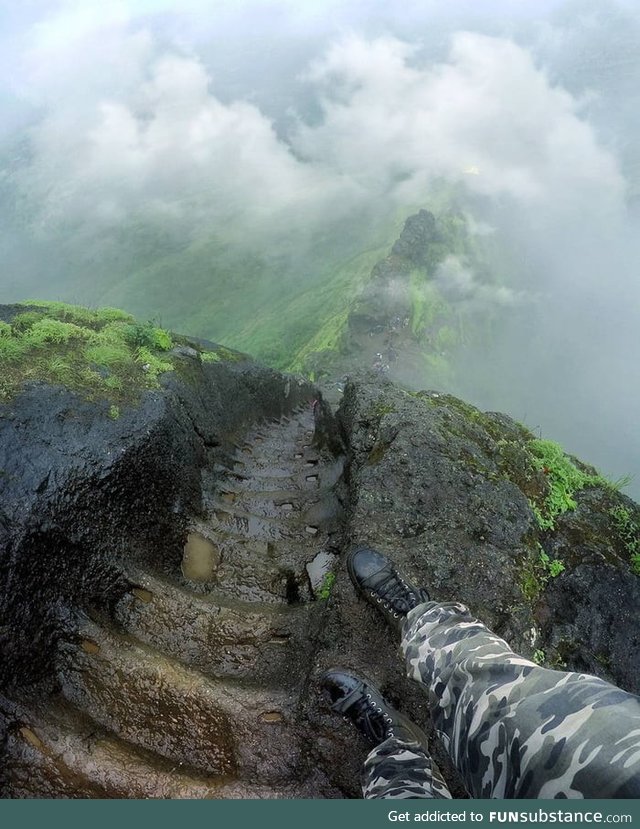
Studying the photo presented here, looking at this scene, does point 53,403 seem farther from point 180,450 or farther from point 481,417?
point 481,417

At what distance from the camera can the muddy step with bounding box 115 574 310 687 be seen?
16.8ft

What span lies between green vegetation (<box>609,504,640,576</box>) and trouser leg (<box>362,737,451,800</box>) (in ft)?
13.1

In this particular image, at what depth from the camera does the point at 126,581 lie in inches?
217

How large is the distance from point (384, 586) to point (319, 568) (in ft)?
5.09

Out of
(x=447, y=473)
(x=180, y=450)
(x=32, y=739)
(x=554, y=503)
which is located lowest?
(x=32, y=739)

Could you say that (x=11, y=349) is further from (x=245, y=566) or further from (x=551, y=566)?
(x=551, y=566)

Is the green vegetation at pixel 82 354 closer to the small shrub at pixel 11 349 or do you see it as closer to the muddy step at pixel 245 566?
the small shrub at pixel 11 349

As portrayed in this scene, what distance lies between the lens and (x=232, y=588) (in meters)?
6.05

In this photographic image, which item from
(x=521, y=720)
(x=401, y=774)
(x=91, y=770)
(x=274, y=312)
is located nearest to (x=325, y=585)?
(x=401, y=774)

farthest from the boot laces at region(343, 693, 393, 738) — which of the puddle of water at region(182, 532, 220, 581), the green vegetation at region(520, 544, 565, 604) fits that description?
the puddle of water at region(182, 532, 220, 581)

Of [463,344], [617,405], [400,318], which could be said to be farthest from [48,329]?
[617,405]

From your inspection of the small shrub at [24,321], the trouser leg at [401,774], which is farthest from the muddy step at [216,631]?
the small shrub at [24,321]

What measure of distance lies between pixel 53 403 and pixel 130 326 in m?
3.07

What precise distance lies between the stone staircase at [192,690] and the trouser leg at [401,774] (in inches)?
33.6
